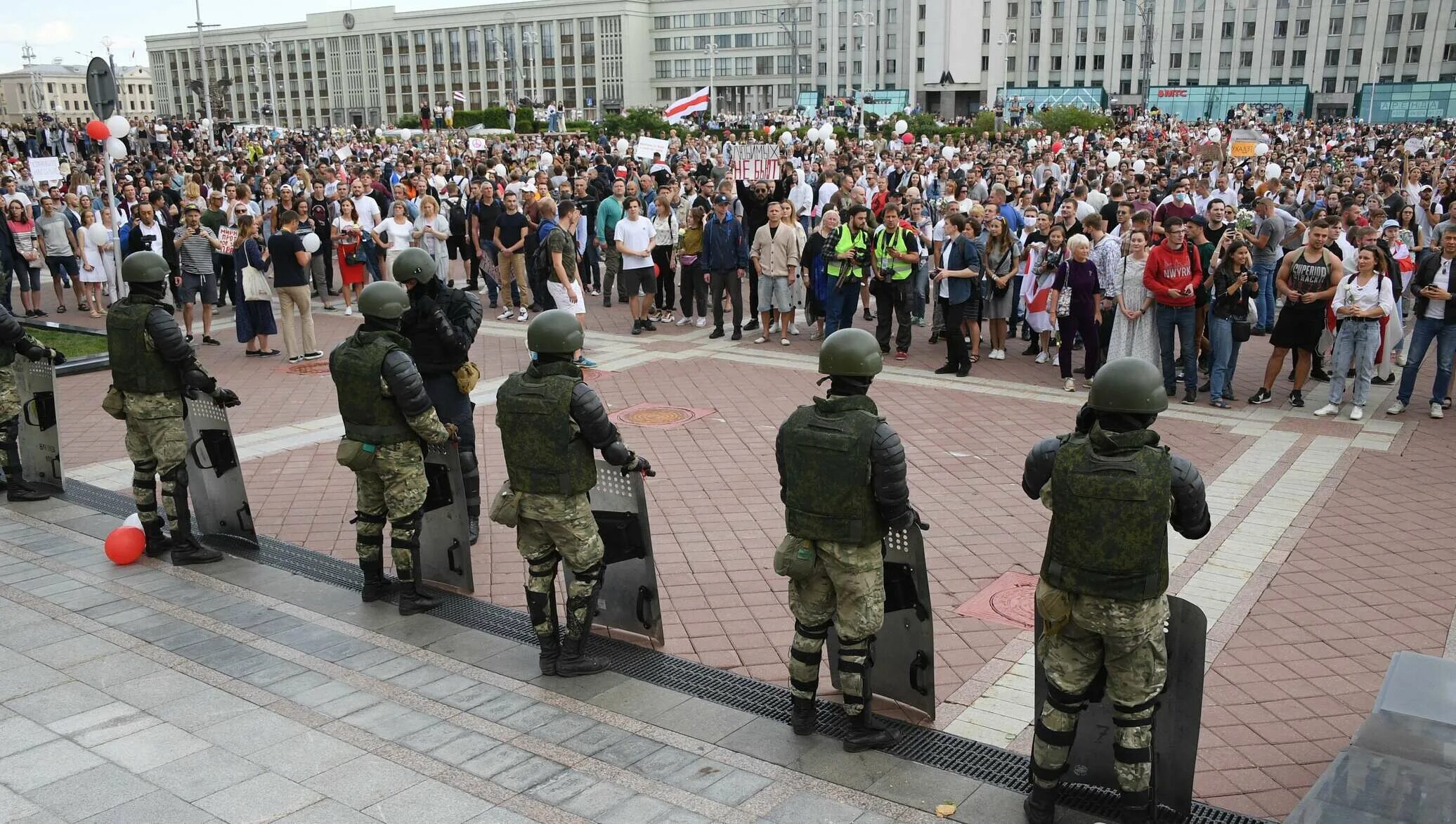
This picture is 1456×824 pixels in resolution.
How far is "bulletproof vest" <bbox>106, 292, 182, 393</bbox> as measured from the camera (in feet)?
23.3

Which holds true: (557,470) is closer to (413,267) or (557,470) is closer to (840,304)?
(413,267)

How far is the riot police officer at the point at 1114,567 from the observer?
13.4ft

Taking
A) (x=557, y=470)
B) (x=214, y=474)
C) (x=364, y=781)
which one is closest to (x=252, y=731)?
(x=364, y=781)

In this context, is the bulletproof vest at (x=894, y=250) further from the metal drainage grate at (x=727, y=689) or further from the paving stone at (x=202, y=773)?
the paving stone at (x=202, y=773)

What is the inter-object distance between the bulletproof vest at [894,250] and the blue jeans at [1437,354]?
510 centimetres

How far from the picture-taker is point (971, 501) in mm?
8344

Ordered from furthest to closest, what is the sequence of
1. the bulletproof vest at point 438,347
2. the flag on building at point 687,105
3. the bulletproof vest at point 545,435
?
the flag on building at point 687,105 < the bulletproof vest at point 438,347 < the bulletproof vest at point 545,435

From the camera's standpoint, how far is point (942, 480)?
349 inches

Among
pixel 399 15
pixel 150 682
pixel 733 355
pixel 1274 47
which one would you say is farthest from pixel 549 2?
pixel 150 682

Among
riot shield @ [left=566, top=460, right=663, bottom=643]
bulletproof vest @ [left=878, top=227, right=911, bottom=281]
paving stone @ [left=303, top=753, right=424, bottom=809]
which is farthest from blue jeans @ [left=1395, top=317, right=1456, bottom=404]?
paving stone @ [left=303, top=753, right=424, bottom=809]

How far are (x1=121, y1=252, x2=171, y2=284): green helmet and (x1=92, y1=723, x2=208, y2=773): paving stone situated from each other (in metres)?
3.28

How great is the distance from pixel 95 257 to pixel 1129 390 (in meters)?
16.8

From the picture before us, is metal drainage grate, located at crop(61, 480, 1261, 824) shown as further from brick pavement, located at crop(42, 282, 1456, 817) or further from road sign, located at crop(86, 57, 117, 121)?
road sign, located at crop(86, 57, 117, 121)

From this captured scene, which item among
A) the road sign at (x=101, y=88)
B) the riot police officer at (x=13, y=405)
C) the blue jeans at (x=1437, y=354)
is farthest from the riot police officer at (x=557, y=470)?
the road sign at (x=101, y=88)
